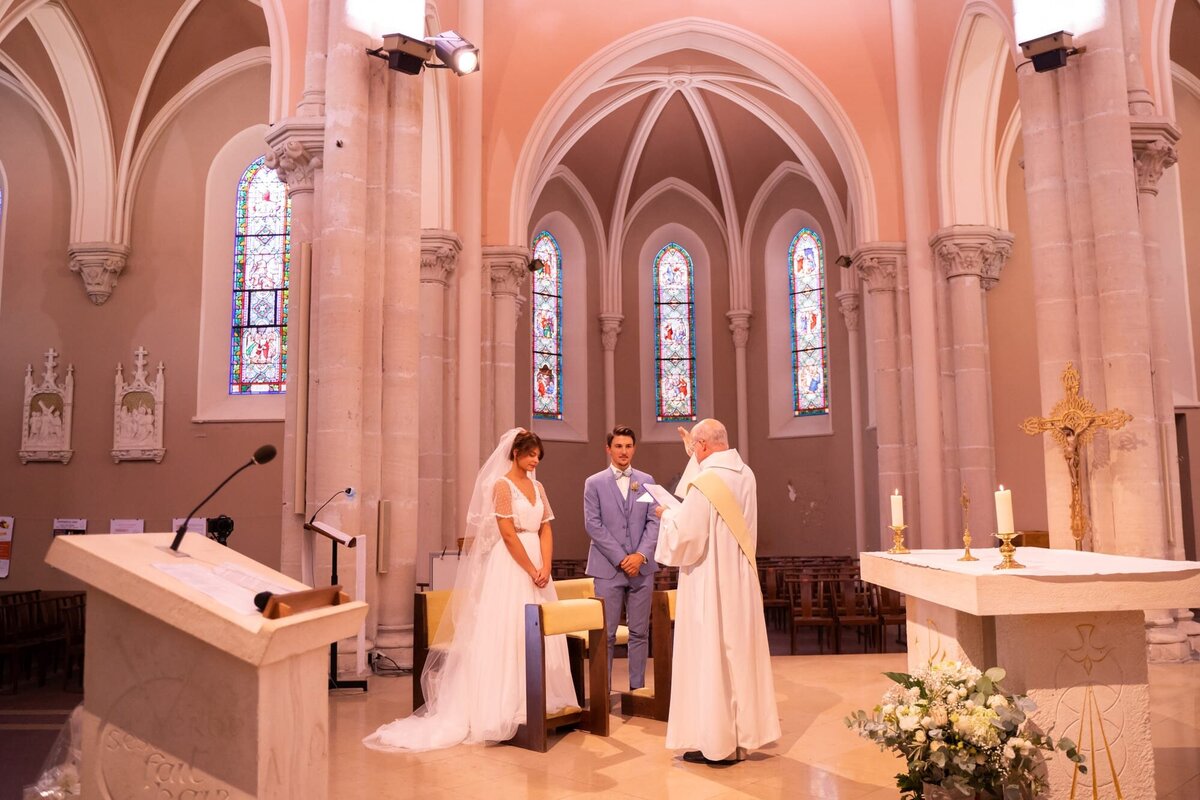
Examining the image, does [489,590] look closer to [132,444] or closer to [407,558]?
[407,558]

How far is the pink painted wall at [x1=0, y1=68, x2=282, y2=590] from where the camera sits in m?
14.3

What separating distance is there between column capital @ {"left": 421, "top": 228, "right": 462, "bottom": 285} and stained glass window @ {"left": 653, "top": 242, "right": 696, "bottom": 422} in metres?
9.37

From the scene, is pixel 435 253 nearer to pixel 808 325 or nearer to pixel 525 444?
pixel 525 444

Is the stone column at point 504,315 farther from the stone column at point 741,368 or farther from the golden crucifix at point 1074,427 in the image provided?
the golden crucifix at point 1074,427

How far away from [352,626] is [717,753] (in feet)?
8.91

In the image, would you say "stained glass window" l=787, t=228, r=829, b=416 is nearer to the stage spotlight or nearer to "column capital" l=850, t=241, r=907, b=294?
"column capital" l=850, t=241, r=907, b=294

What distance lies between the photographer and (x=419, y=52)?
7996 millimetres

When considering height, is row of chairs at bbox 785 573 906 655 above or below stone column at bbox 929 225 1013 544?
A: below

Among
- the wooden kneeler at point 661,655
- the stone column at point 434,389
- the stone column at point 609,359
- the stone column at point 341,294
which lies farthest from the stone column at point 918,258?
the stone column at point 609,359

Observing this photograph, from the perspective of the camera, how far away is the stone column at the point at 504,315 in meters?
14.0

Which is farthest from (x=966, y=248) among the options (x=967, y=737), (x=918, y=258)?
(x=967, y=737)

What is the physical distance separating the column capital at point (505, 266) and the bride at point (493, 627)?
807 centimetres

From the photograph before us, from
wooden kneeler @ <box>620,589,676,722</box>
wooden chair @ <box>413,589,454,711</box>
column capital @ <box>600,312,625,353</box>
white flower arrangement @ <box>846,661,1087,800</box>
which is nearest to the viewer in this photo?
white flower arrangement @ <box>846,661,1087,800</box>

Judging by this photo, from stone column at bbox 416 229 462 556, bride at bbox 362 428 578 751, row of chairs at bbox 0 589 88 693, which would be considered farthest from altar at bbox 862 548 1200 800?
stone column at bbox 416 229 462 556
